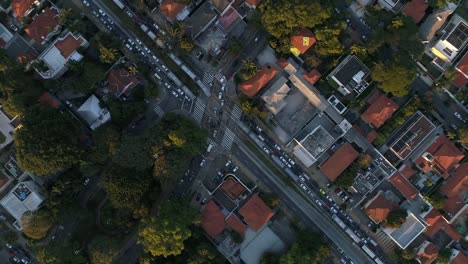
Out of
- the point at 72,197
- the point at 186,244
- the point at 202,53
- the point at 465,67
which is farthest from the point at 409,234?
the point at 72,197

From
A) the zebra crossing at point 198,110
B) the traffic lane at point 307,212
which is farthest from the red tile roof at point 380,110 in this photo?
the zebra crossing at point 198,110

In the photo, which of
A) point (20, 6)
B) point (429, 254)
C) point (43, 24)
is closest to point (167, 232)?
point (43, 24)

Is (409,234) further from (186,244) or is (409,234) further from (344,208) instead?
(186,244)

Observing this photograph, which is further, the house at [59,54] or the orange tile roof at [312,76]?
the orange tile roof at [312,76]

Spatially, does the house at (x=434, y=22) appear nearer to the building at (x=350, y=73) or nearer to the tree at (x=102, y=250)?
the building at (x=350, y=73)

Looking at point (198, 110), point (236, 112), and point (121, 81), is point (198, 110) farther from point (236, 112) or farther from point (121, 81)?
point (121, 81)

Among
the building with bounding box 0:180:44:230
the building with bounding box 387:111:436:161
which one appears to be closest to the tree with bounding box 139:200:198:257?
the building with bounding box 0:180:44:230
